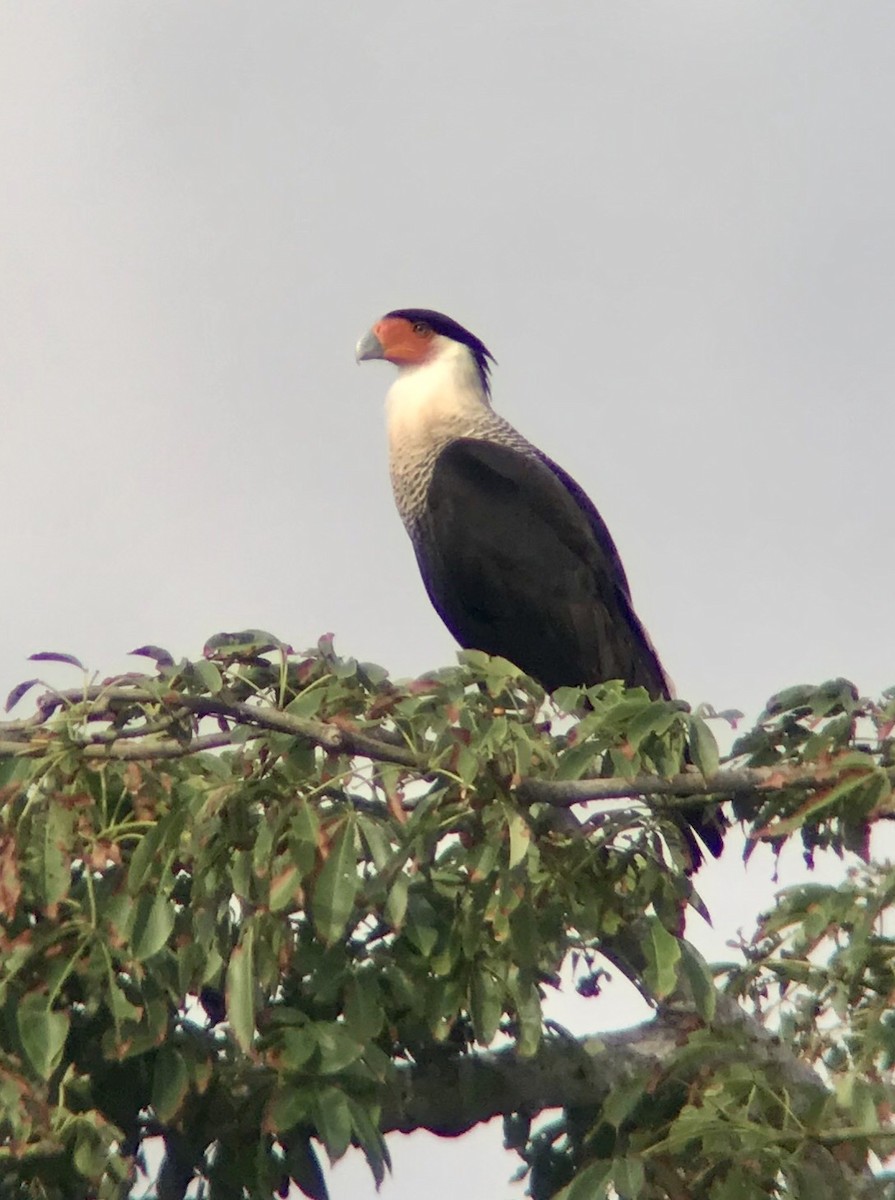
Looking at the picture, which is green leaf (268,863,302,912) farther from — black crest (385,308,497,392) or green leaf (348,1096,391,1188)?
black crest (385,308,497,392)

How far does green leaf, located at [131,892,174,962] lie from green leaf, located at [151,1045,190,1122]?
→ 29 centimetres

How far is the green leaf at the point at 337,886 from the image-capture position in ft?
7.77

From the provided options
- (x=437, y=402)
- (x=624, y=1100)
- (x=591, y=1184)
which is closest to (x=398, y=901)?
(x=591, y=1184)

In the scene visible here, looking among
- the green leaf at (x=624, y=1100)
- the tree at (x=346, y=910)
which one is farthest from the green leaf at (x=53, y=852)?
the green leaf at (x=624, y=1100)

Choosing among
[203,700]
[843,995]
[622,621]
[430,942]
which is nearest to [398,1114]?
[430,942]

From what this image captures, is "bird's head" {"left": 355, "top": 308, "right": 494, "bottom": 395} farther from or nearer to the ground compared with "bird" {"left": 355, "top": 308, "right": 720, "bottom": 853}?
farther from the ground

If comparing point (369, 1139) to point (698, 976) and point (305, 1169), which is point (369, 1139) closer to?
point (305, 1169)

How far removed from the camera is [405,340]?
21.6 feet

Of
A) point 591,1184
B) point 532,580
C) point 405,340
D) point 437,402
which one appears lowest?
point 591,1184

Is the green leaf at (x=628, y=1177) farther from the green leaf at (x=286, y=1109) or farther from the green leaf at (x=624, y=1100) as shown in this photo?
the green leaf at (x=286, y=1109)

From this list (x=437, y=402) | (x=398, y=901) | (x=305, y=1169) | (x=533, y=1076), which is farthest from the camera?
(x=437, y=402)

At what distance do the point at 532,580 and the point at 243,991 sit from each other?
307cm

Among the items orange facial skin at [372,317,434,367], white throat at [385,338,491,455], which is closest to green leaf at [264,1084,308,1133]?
white throat at [385,338,491,455]

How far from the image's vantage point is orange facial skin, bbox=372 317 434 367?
6562mm
